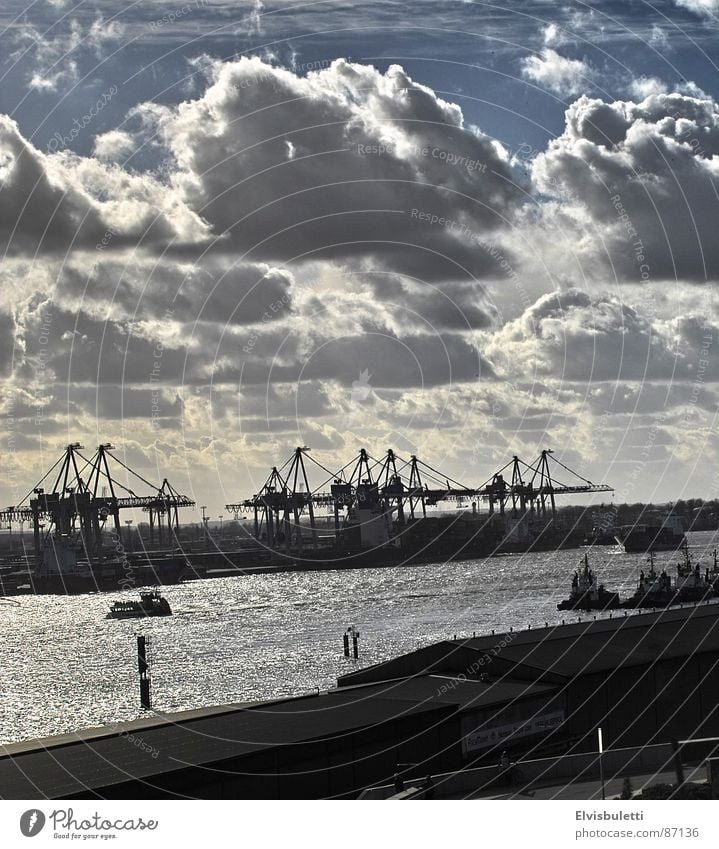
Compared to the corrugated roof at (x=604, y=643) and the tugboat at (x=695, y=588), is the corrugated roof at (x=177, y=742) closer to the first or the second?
the corrugated roof at (x=604, y=643)

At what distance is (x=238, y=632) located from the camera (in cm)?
7525

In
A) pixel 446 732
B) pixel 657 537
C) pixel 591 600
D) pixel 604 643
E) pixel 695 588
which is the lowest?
pixel 591 600

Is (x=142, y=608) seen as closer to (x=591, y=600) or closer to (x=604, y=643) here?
(x=591, y=600)

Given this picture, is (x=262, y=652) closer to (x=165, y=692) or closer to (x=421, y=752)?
A: (x=165, y=692)

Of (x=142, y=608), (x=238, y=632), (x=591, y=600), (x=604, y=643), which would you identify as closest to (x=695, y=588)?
(x=591, y=600)

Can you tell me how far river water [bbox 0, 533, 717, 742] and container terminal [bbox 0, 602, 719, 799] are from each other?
22847 mm

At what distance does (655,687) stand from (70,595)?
11611 centimetres

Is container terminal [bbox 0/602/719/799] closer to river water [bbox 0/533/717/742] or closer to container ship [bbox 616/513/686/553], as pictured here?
river water [bbox 0/533/717/742]

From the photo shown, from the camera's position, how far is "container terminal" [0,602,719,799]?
14.3 metres

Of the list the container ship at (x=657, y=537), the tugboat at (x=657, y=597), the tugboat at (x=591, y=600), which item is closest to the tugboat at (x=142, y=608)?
the tugboat at (x=591, y=600)

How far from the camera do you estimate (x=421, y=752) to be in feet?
66.3

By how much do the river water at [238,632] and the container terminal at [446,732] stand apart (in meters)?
22.8

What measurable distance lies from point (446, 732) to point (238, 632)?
55.9 metres
